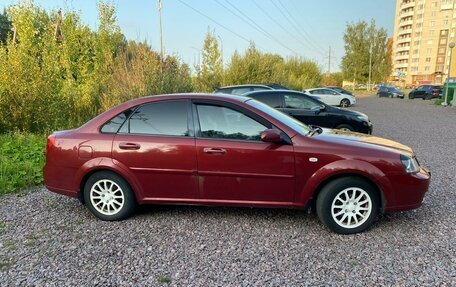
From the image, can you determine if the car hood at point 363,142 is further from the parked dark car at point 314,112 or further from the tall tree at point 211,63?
the tall tree at point 211,63

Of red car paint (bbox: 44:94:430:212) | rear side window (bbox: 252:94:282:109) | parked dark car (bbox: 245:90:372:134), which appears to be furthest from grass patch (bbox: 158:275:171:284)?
rear side window (bbox: 252:94:282:109)

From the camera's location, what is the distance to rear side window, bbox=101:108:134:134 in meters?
4.05

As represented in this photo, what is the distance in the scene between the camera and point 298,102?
29.6ft

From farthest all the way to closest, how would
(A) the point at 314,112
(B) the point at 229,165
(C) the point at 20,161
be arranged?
1. (A) the point at 314,112
2. (C) the point at 20,161
3. (B) the point at 229,165

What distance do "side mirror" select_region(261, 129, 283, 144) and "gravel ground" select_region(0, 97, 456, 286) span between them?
40.9 inches

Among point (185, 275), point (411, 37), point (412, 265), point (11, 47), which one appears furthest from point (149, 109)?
point (411, 37)

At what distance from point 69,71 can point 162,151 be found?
41.0 feet

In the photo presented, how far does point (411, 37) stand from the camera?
9019 centimetres

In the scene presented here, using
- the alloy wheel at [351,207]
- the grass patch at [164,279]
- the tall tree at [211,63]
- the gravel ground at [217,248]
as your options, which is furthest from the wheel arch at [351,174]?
the tall tree at [211,63]

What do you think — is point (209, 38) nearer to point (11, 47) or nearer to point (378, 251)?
point (11, 47)

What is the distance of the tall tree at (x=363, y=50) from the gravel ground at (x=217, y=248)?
5153cm

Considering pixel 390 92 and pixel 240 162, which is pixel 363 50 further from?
pixel 240 162

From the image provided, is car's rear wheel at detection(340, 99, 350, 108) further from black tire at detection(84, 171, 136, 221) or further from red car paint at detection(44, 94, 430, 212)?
black tire at detection(84, 171, 136, 221)

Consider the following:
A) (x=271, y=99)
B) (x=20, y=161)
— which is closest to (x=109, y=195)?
(x=20, y=161)
